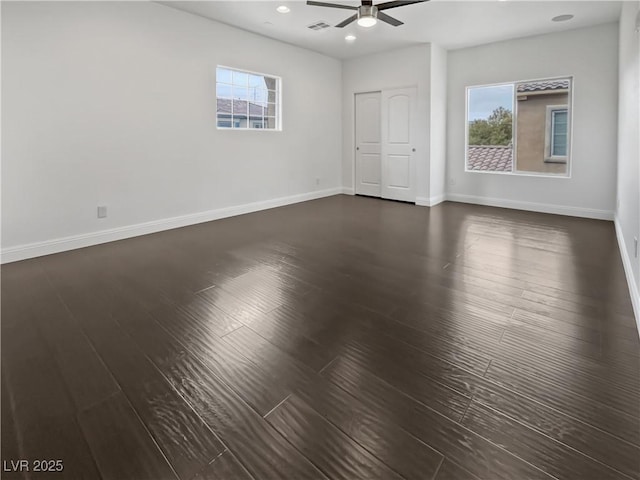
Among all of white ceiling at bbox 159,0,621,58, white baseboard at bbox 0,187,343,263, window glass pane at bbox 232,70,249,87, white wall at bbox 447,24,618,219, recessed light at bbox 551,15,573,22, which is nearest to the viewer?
white baseboard at bbox 0,187,343,263

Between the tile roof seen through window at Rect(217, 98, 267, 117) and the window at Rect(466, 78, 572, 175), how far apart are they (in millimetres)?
3582

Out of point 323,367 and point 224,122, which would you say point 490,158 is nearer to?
point 224,122

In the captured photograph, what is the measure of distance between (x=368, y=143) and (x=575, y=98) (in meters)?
3.37

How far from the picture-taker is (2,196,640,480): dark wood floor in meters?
1.37

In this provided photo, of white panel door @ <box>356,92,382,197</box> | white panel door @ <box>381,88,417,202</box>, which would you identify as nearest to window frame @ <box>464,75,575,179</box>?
white panel door @ <box>381,88,417,202</box>

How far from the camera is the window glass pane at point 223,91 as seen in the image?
5348 mm

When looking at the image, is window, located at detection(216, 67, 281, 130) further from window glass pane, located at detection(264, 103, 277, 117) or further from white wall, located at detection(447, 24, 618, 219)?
white wall, located at detection(447, 24, 618, 219)

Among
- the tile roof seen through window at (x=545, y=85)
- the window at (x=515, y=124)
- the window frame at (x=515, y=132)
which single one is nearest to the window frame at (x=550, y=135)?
the window at (x=515, y=124)

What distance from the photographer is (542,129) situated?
8.06 m

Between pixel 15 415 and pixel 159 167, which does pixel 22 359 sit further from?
pixel 159 167

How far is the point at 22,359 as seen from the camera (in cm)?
201

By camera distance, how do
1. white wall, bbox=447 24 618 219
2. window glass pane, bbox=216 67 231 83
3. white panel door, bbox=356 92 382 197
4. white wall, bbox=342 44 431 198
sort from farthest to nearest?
white panel door, bbox=356 92 382 197 < white wall, bbox=342 44 431 198 < window glass pane, bbox=216 67 231 83 < white wall, bbox=447 24 618 219

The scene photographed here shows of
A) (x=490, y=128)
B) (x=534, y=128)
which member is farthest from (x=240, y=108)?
(x=534, y=128)

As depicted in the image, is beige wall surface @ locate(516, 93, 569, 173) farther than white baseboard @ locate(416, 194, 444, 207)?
Yes
